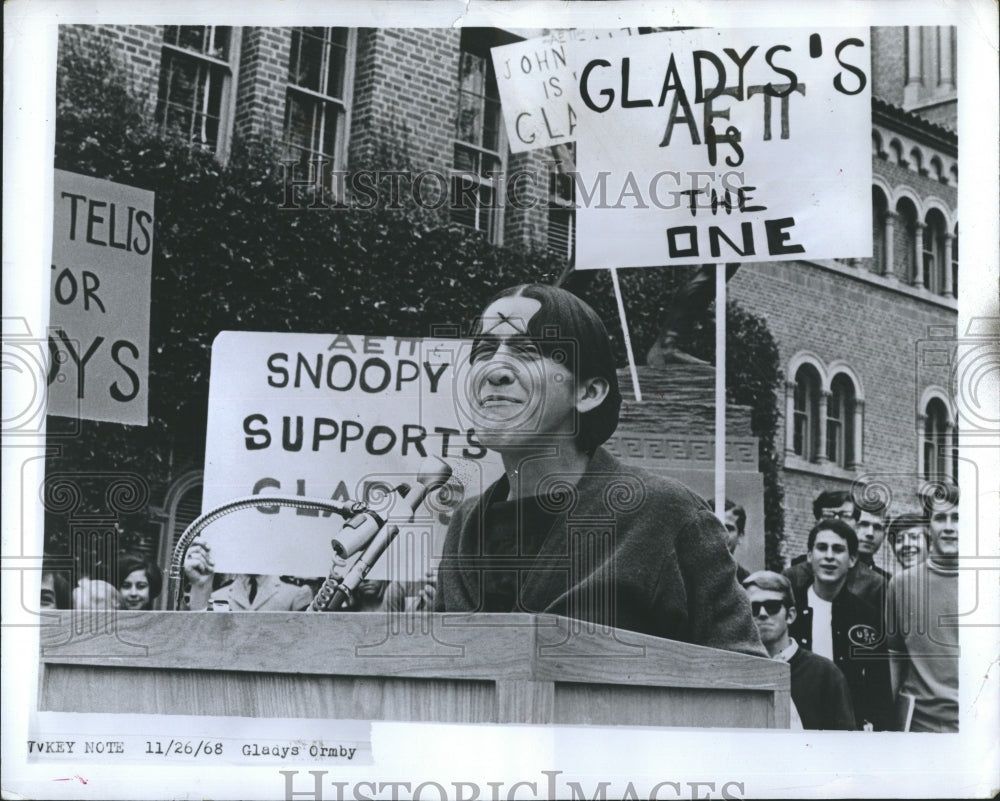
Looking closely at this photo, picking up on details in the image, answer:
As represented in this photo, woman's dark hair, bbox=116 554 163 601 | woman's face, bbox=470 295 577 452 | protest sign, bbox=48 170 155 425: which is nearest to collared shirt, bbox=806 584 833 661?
woman's face, bbox=470 295 577 452

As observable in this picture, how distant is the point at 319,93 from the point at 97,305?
1.15 meters

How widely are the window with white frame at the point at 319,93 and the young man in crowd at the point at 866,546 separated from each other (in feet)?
7.32

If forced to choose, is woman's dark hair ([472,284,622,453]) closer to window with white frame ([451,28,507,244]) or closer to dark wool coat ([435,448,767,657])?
dark wool coat ([435,448,767,657])

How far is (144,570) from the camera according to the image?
5.27 meters

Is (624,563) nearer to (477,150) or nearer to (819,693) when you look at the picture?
(819,693)

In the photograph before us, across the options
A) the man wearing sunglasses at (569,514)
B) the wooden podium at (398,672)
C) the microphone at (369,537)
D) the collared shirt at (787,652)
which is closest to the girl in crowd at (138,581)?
the wooden podium at (398,672)

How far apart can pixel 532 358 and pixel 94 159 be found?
177 cm

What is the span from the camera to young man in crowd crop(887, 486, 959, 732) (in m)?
5.30

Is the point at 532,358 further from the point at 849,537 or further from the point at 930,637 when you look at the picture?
the point at 930,637

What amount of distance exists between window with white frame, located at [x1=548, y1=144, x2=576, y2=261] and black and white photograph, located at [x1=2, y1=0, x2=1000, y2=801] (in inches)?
0.5

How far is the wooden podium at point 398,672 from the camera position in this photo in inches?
196

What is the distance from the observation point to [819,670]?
5340mm

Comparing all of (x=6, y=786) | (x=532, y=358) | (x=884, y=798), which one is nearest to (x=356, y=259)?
(x=532, y=358)

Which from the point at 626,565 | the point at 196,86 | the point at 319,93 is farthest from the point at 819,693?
the point at 196,86
